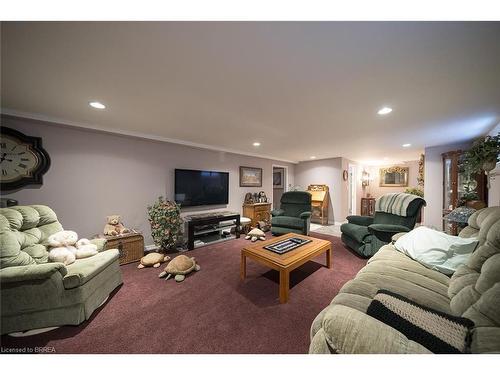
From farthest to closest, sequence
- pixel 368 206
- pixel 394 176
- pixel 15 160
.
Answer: pixel 394 176 → pixel 368 206 → pixel 15 160

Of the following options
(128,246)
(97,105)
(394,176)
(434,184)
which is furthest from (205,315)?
(394,176)

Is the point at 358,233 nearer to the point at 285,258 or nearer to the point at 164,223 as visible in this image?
the point at 285,258

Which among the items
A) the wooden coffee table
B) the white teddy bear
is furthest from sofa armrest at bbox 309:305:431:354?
the white teddy bear

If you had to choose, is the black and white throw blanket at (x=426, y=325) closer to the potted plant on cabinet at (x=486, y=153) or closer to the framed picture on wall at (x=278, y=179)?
the potted plant on cabinet at (x=486, y=153)

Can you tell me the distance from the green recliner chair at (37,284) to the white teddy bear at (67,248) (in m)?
0.09

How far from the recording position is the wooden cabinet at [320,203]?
17.6 ft

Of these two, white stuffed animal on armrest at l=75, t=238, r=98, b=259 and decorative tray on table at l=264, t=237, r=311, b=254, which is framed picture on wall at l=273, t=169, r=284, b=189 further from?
white stuffed animal on armrest at l=75, t=238, r=98, b=259

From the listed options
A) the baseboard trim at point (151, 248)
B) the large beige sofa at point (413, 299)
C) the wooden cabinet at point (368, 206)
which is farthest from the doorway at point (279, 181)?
the large beige sofa at point (413, 299)

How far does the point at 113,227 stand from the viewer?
2629mm

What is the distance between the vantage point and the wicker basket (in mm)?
2492

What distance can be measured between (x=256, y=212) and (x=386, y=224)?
104 inches

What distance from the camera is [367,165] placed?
6.93 metres

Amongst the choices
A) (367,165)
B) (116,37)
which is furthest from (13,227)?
(367,165)
